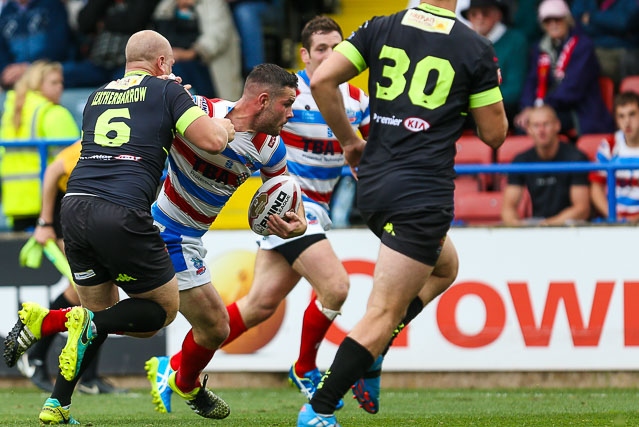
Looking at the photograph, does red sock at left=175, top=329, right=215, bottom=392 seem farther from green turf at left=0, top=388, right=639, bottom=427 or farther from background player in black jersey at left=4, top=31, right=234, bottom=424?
background player in black jersey at left=4, top=31, right=234, bottom=424

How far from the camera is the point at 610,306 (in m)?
10.3

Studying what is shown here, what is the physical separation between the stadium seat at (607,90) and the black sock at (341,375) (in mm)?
7402

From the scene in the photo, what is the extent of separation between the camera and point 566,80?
12.3 meters

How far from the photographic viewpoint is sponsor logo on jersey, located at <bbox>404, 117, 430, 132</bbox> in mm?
6371

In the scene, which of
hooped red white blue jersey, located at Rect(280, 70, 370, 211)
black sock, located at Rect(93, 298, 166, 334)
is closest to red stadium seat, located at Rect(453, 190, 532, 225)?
hooped red white blue jersey, located at Rect(280, 70, 370, 211)

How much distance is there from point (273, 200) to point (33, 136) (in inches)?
196

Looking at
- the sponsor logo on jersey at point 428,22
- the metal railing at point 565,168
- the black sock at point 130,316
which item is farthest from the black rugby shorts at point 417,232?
the metal railing at point 565,168

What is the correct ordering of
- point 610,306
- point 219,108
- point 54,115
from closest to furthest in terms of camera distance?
point 219,108
point 610,306
point 54,115

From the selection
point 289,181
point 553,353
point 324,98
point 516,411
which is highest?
point 324,98

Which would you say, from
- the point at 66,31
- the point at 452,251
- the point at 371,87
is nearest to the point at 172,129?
the point at 371,87

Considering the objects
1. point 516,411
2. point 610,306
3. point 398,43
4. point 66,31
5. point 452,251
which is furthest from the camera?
point 66,31

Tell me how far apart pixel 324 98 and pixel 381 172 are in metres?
0.53

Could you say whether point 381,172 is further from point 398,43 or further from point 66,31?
point 66,31

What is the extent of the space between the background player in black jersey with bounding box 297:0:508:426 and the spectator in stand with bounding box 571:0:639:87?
6859mm
